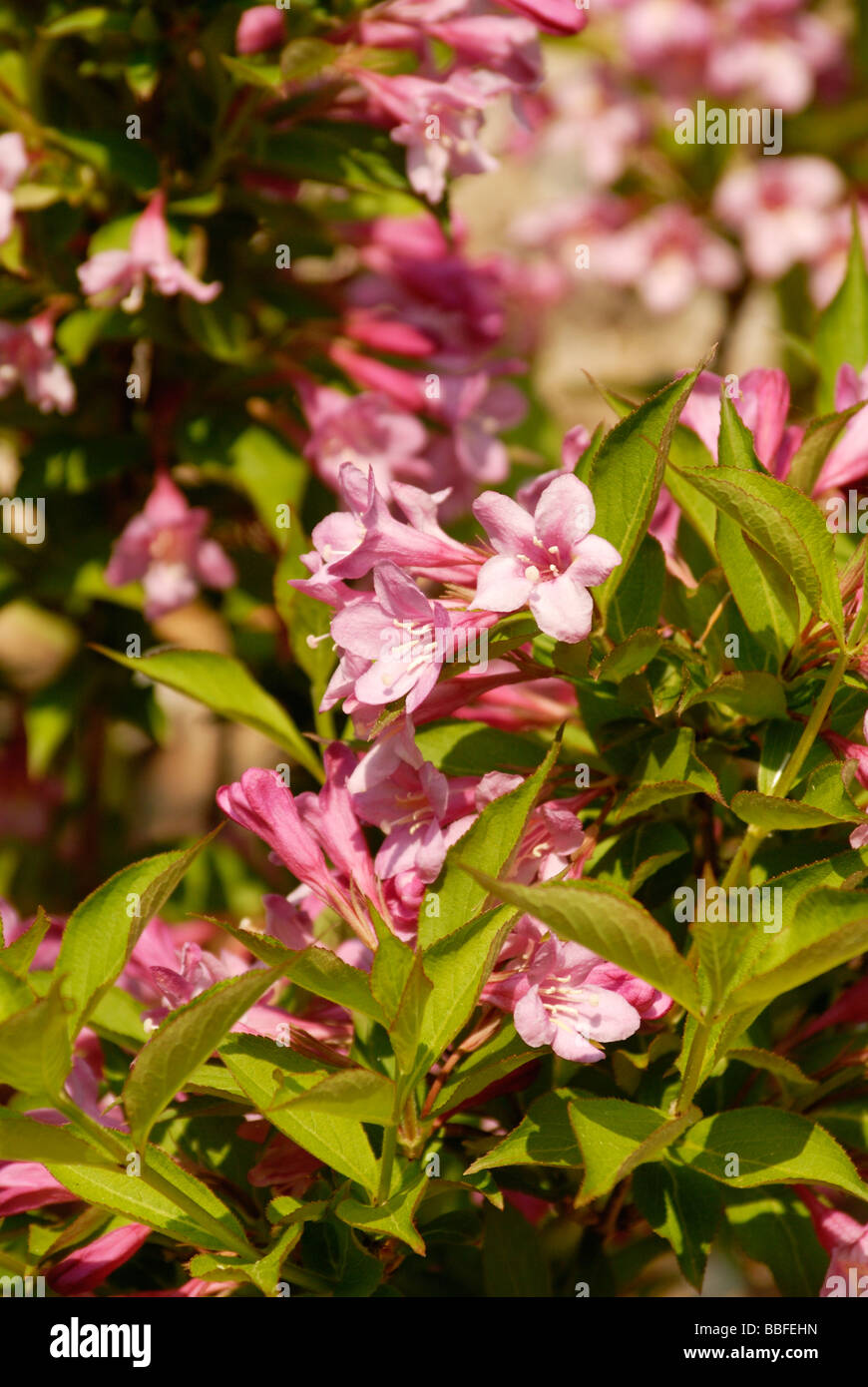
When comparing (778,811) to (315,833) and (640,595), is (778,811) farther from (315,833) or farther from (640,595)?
(315,833)

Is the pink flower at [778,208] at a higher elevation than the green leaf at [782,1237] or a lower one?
higher

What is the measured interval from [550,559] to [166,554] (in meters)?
0.67

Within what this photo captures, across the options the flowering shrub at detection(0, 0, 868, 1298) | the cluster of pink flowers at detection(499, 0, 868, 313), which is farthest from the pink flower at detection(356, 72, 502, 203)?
the cluster of pink flowers at detection(499, 0, 868, 313)

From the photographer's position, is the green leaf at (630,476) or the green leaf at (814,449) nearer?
the green leaf at (630,476)

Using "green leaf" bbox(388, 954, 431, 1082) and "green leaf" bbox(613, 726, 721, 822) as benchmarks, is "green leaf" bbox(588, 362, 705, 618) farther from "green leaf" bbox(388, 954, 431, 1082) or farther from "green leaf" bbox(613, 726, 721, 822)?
"green leaf" bbox(388, 954, 431, 1082)

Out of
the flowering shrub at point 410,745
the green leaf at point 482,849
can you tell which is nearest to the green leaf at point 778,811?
the flowering shrub at point 410,745

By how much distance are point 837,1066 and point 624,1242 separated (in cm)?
41

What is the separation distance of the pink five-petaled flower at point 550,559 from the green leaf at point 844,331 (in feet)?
1.32

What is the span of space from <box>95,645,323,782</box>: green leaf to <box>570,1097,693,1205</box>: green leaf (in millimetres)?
342

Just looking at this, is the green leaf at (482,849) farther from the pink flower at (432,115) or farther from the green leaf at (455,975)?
the pink flower at (432,115)

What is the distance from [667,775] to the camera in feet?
2.76

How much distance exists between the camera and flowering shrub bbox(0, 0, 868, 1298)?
30.2 inches

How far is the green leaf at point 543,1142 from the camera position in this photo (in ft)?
2.56
